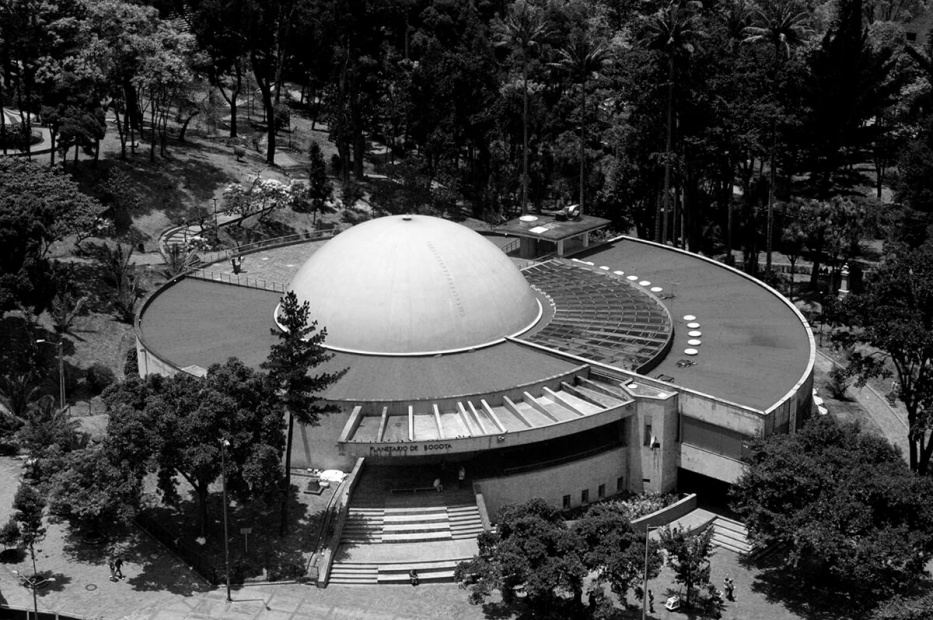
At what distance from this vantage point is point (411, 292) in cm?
7850

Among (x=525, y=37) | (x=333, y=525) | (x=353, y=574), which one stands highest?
(x=525, y=37)

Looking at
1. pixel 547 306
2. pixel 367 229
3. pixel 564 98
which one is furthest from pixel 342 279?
pixel 564 98

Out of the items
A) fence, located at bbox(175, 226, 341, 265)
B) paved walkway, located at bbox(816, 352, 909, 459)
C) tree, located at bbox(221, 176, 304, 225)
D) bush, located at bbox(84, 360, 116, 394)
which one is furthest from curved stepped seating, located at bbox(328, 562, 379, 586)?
tree, located at bbox(221, 176, 304, 225)

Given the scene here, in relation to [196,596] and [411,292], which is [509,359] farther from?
[196,596]

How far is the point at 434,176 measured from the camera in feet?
429

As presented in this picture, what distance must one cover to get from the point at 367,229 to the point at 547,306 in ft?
51.0

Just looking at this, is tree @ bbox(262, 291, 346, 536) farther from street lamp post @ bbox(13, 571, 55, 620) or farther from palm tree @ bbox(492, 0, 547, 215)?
palm tree @ bbox(492, 0, 547, 215)

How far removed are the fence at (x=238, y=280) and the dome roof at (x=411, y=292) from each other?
1046 cm

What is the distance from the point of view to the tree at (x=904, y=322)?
6931cm

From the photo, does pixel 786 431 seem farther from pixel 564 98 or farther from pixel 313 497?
pixel 564 98

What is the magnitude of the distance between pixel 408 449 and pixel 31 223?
Answer: 35.9 m

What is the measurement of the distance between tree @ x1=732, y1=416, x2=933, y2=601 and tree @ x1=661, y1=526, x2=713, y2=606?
3.36 metres

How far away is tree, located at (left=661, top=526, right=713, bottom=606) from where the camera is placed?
198 feet

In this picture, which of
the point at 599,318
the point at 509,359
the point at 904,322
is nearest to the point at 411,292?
the point at 509,359
